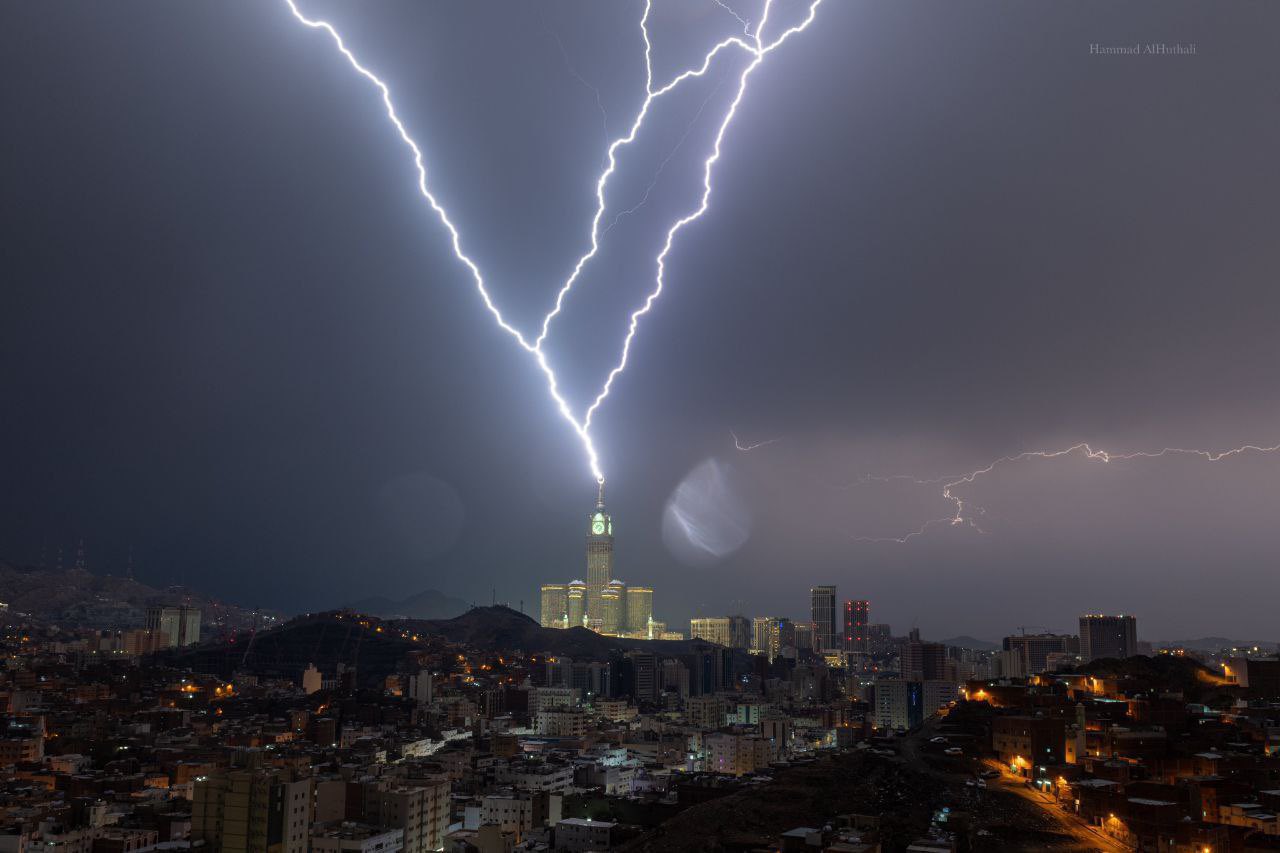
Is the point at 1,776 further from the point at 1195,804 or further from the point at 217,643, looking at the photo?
the point at 217,643

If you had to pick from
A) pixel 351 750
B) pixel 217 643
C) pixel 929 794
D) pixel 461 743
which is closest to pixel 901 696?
pixel 461 743

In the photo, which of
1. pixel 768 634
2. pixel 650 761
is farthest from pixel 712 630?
pixel 650 761

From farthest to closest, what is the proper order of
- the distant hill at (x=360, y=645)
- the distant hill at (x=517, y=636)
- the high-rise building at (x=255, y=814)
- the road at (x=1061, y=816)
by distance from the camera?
the distant hill at (x=517, y=636) → the distant hill at (x=360, y=645) → the high-rise building at (x=255, y=814) → the road at (x=1061, y=816)

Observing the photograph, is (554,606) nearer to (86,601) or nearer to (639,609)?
(639,609)

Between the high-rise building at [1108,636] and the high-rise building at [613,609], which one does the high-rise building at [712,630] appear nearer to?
the high-rise building at [613,609]

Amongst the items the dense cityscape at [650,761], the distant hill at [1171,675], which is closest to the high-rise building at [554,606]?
the dense cityscape at [650,761]

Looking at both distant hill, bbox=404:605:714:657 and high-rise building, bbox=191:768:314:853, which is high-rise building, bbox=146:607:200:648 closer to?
distant hill, bbox=404:605:714:657

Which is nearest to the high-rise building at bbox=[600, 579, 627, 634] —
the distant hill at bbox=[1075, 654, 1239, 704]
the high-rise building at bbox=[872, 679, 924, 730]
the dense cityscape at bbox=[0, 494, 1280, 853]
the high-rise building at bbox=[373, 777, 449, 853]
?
the dense cityscape at bbox=[0, 494, 1280, 853]
